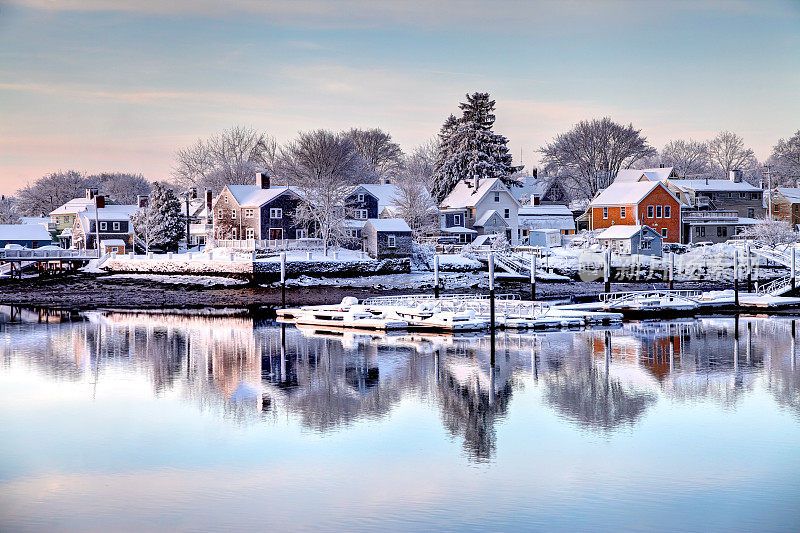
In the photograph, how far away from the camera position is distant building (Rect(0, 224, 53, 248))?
283 ft

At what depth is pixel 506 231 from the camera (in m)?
86.4

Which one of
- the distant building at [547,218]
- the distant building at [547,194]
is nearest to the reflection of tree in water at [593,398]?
the distant building at [547,218]

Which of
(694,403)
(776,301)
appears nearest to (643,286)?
(776,301)

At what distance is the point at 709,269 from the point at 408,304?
3038 cm

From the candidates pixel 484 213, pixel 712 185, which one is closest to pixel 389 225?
pixel 484 213

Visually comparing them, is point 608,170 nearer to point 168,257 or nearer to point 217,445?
point 168,257

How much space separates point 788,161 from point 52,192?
10008 cm

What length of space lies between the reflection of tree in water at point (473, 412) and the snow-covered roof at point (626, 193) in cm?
5569

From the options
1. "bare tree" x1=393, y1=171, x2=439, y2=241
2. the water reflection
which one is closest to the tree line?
"bare tree" x1=393, y1=171, x2=439, y2=241

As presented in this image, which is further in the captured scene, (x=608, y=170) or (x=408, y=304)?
(x=608, y=170)

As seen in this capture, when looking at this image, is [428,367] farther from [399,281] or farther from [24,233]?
[24,233]

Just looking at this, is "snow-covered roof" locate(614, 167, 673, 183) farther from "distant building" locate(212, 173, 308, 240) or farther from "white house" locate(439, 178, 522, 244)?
"distant building" locate(212, 173, 308, 240)

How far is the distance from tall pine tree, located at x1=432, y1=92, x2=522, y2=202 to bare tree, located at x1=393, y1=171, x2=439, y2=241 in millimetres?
14281

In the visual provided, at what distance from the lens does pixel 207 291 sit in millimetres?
63375
